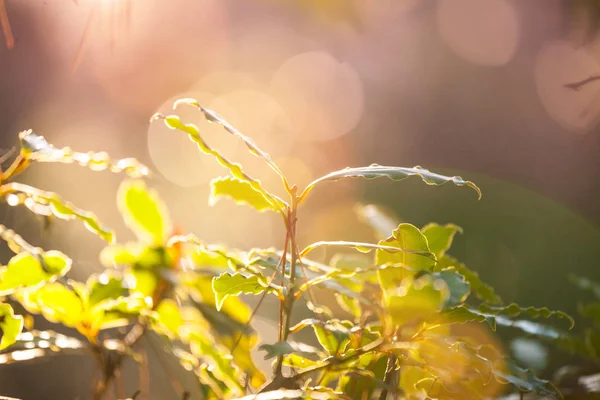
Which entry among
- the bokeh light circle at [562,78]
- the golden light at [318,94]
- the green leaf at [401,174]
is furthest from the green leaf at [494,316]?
the golden light at [318,94]

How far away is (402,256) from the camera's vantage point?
0.60m

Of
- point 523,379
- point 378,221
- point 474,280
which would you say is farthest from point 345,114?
point 523,379

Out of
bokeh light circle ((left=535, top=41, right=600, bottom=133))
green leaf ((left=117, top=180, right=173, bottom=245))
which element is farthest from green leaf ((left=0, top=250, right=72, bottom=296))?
bokeh light circle ((left=535, top=41, right=600, bottom=133))

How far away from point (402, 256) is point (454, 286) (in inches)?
3.5

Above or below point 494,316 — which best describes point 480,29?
above

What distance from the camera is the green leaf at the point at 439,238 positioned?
69 cm

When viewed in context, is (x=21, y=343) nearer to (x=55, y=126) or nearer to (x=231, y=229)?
(x=231, y=229)

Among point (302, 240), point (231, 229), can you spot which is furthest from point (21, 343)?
point (231, 229)

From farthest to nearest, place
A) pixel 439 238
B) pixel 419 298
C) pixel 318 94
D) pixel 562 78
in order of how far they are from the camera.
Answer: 1. pixel 318 94
2. pixel 562 78
3. pixel 439 238
4. pixel 419 298

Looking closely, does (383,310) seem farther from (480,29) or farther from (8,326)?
(480,29)

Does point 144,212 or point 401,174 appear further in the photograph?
point 144,212

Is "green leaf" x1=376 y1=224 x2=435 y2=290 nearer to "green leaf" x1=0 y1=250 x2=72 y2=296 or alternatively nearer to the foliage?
the foliage

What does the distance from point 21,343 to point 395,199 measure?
293cm

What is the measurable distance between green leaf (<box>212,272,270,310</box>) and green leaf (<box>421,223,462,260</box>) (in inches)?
9.6
